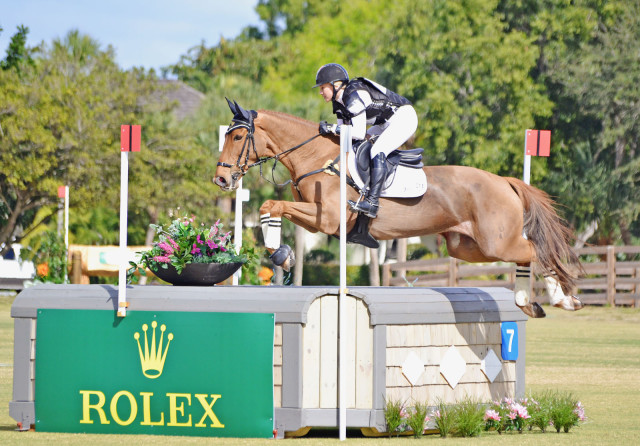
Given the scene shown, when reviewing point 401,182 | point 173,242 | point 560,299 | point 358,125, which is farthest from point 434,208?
point 173,242

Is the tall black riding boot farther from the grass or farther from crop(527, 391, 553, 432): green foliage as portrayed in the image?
crop(527, 391, 553, 432): green foliage

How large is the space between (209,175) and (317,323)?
70.4 feet

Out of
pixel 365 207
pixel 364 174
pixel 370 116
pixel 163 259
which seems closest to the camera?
pixel 163 259

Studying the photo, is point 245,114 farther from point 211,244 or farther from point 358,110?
point 211,244

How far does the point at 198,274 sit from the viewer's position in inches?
285

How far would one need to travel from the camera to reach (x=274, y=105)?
101 ft

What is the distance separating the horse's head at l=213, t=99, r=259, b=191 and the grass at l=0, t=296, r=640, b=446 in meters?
1.90

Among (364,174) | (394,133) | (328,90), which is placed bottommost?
(364,174)

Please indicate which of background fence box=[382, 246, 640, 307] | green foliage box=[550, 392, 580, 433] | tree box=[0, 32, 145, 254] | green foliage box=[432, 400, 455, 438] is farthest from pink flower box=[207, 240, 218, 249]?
tree box=[0, 32, 145, 254]

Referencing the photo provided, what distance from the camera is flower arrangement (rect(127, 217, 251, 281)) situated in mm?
7250

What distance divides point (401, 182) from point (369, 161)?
0.89 feet

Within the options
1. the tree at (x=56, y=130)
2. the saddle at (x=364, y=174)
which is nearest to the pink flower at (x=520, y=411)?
the saddle at (x=364, y=174)

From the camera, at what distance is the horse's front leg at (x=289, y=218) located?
24.4ft

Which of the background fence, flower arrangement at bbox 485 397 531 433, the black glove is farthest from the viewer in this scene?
the background fence
